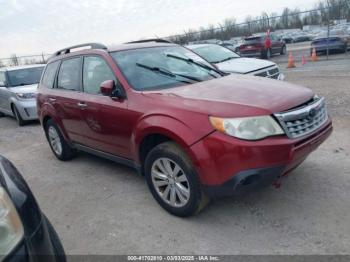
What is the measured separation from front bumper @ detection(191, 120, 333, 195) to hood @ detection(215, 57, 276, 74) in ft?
16.8

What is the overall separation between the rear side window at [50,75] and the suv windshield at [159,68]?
1.77 metres

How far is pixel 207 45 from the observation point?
32.9ft

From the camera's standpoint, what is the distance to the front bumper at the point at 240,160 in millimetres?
2996

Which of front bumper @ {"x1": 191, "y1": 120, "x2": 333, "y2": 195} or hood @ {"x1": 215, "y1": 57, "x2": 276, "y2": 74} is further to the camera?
hood @ {"x1": 215, "y1": 57, "x2": 276, "y2": 74}

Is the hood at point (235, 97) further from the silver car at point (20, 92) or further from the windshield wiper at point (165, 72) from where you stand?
the silver car at point (20, 92)

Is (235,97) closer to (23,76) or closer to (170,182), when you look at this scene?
(170,182)

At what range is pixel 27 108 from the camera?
368 inches

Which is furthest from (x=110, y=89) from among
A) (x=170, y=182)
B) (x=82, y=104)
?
(x=170, y=182)

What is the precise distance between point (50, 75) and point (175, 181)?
3440mm

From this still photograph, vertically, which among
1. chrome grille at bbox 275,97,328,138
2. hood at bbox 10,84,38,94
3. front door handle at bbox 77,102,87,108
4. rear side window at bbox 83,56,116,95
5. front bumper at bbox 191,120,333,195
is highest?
rear side window at bbox 83,56,116,95

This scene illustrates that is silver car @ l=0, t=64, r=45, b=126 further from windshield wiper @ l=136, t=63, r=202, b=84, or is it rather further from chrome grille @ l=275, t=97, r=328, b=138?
chrome grille @ l=275, t=97, r=328, b=138

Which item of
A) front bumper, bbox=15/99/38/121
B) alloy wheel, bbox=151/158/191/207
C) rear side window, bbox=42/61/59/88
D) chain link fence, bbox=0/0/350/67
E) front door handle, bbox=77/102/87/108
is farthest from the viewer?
chain link fence, bbox=0/0/350/67

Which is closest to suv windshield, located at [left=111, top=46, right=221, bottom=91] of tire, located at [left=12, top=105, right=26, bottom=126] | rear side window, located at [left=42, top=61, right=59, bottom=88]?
rear side window, located at [left=42, top=61, right=59, bottom=88]

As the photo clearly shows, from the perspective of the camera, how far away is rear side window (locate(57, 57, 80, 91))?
4969mm
